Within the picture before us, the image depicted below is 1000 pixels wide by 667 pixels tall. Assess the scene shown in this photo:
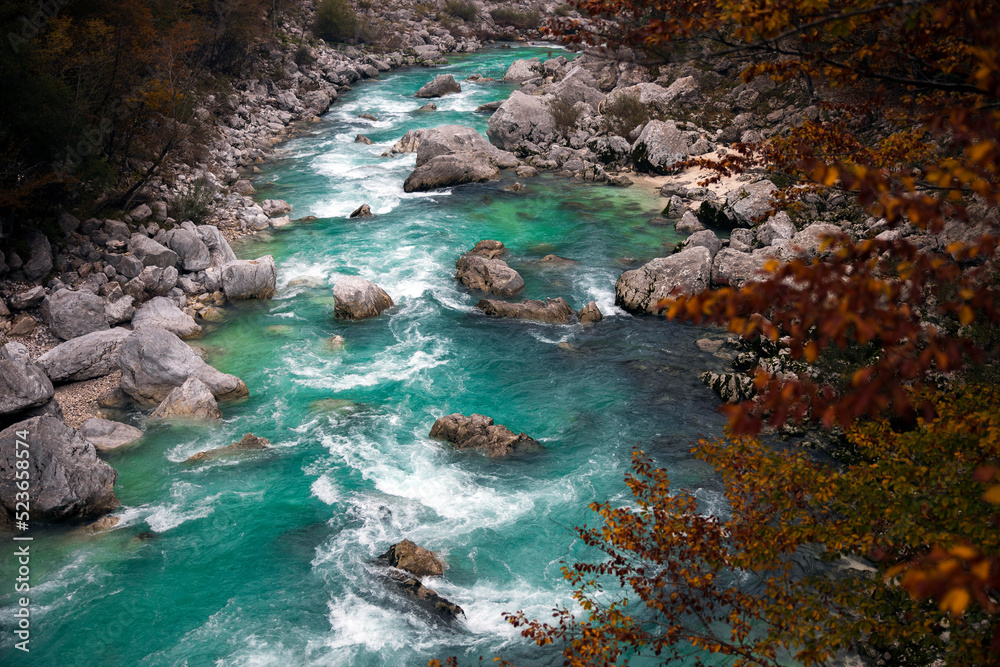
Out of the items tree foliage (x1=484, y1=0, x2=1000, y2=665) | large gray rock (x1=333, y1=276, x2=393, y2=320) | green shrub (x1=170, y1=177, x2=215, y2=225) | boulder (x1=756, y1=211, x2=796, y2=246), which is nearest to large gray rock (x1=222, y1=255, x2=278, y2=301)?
large gray rock (x1=333, y1=276, x2=393, y2=320)

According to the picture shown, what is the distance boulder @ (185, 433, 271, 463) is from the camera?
47.2 ft

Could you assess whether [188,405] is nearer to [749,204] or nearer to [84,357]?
[84,357]

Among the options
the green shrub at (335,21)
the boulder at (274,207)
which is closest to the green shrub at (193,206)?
the boulder at (274,207)

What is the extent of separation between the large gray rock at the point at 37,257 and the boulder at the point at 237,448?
887cm

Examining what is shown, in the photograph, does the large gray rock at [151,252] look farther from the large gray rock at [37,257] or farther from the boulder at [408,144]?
the boulder at [408,144]

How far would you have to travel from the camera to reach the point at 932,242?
56.4ft

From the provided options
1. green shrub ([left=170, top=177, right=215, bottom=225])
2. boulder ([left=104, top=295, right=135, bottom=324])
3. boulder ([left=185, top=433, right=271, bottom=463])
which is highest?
green shrub ([left=170, top=177, right=215, bottom=225])

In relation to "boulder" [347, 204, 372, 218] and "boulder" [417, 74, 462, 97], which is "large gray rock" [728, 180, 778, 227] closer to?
"boulder" [347, 204, 372, 218]

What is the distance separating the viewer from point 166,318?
62.0 ft

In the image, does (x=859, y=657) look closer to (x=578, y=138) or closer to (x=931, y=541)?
(x=931, y=541)

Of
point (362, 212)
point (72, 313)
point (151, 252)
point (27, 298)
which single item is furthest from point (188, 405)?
point (362, 212)

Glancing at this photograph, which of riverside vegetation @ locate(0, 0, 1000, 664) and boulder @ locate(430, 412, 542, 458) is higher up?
riverside vegetation @ locate(0, 0, 1000, 664)

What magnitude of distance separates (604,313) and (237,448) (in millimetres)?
11697

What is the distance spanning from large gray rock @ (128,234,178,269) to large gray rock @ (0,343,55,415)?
7.24m
